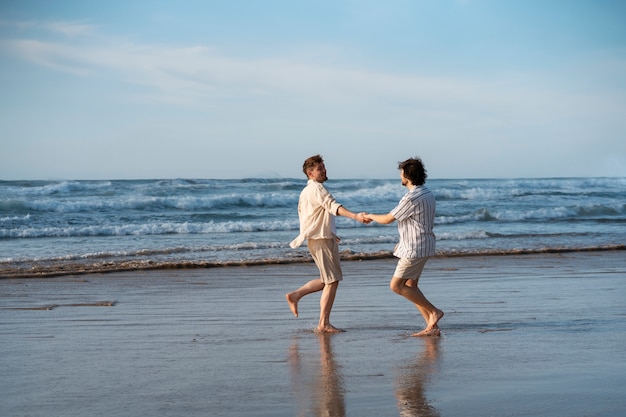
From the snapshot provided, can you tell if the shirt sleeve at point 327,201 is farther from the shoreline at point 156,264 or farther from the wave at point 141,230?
the wave at point 141,230

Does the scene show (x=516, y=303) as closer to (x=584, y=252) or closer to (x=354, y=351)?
(x=354, y=351)

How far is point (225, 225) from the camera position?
2261 cm

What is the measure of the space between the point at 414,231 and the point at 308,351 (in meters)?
1.42

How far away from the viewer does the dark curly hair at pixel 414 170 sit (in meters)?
6.60

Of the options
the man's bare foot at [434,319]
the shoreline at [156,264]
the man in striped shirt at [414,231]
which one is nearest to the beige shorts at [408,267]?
the man in striped shirt at [414,231]

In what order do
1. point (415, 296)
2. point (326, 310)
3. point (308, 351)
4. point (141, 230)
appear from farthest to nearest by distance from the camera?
1. point (141, 230)
2. point (326, 310)
3. point (415, 296)
4. point (308, 351)

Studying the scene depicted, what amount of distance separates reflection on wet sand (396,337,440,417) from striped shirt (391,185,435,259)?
0.84 meters

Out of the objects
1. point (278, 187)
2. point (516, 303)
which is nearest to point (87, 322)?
point (516, 303)

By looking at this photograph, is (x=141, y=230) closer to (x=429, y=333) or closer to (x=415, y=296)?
(x=415, y=296)

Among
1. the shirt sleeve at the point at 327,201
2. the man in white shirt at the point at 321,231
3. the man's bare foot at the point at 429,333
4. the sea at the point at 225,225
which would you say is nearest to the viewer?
the man's bare foot at the point at 429,333

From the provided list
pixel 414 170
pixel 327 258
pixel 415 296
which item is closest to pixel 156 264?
pixel 327 258

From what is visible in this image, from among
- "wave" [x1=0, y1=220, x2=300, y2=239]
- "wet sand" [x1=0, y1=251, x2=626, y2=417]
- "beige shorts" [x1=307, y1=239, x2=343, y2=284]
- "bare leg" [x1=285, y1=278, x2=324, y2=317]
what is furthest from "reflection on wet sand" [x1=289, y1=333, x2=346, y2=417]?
"wave" [x1=0, y1=220, x2=300, y2=239]

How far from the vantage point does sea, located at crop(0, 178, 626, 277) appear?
47.2ft

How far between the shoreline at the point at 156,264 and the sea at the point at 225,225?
28 millimetres
